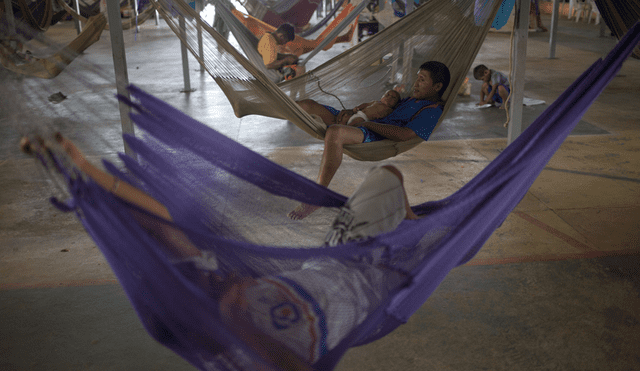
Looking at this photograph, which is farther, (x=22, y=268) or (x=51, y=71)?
(x=51, y=71)

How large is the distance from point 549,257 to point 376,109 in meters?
1.12

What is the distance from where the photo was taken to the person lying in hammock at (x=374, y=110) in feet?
8.18

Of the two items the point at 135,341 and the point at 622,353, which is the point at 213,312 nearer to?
the point at 135,341

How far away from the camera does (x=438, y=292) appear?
166 cm

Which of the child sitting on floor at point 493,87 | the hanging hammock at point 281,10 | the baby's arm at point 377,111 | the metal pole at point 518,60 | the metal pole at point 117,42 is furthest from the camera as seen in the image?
the hanging hammock at point 281,10

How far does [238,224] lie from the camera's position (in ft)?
4.53

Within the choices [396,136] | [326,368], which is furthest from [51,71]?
[326,368]

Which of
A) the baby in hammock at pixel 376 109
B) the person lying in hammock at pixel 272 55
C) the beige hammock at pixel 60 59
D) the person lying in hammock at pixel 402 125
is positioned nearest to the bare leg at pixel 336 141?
the person lying in hammock at pixel 402 125

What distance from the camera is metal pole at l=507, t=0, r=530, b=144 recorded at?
2.44 m

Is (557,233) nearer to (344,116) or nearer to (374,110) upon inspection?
(374,110)

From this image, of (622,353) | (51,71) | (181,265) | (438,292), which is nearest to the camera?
(181,265)

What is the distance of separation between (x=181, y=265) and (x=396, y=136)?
1416mm

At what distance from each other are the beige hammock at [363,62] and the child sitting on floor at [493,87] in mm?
1273

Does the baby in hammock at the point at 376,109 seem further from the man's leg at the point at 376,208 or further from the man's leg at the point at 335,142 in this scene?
the man's leg at the point at 376,208
